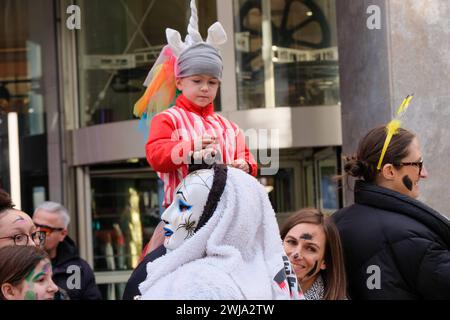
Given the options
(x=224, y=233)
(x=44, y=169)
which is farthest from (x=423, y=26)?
(x=44, y=169)

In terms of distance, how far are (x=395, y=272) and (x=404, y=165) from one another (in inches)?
21.5

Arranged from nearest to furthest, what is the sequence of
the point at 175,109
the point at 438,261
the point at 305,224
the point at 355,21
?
the point at 438,261, the point at 305,224, the point at 175,109, the point at 355,21

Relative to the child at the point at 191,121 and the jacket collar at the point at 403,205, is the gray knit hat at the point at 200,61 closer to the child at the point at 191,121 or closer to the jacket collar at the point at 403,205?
the child at the point at 191,121

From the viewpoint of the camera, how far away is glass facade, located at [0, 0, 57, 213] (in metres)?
11.9

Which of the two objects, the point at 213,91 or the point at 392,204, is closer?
the point at 392,204

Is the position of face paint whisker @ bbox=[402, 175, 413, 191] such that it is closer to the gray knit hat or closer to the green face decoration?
the gray knit hat

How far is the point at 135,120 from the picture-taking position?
11141mm

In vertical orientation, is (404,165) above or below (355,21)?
below

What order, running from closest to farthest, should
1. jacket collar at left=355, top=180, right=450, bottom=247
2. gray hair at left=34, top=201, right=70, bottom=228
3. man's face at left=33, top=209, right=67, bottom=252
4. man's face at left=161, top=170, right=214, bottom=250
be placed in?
man's face at left=161, top=170, right=214, bottom=250
jacket collar at left=355, top=180, right=450, bottom=247
man's face at left=33, top=209, right=67, bottom=252
gray hair at left=34, top=201, right=70, bottom=228

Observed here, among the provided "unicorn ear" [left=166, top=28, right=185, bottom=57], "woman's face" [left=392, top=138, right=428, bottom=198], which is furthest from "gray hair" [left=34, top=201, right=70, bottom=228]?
"woman's face" [left=392, top=138, right=428, bottom=198]

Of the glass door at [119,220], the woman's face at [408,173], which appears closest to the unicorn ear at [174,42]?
the woman's face at [408,173]

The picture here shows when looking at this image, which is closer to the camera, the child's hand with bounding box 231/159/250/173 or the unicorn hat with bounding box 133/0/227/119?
the child's hand with bounding box 231/159/250/173

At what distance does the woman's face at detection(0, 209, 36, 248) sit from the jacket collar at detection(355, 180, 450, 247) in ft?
5.20
